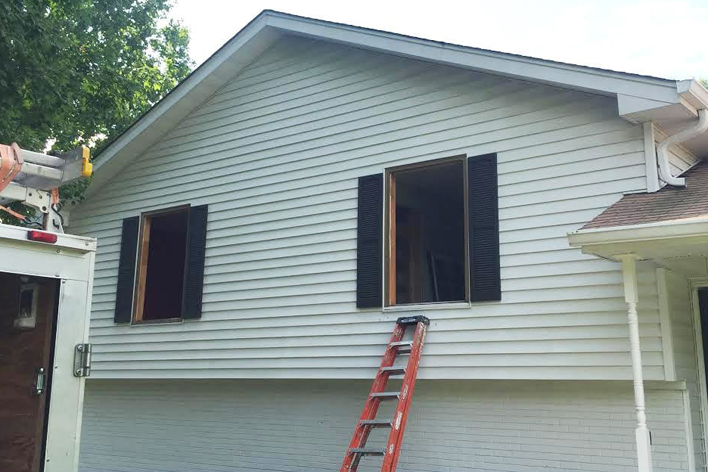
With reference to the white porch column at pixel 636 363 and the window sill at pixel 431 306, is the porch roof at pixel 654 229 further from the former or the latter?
the window sill at pixel 431 306

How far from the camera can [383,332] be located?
25.2ft

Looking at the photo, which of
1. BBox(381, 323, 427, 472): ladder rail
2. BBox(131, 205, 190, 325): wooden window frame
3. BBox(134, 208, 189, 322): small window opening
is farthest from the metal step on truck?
BBox(134, 208, 189, 322): small window opening

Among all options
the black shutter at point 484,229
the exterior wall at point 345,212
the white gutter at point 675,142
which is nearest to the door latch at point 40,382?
the exterior wall at point 345,212

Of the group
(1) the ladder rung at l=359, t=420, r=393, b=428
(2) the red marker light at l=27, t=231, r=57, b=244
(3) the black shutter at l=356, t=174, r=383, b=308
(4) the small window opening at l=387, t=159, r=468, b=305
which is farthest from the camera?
(4) the small window opening at l=387, t=159, r=468, b=305

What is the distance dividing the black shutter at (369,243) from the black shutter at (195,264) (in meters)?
2.55

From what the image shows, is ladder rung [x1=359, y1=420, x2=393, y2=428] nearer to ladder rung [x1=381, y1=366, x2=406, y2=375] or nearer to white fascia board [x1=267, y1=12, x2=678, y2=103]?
ladder rung [x1=381, y1=366, x2=406, y2=375]

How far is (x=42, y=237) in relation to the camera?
4.43 m

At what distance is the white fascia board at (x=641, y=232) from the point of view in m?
5.14

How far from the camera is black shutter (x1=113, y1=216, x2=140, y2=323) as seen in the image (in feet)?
33.8

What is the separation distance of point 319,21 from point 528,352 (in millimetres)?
4556

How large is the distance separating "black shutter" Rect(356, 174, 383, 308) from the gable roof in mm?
1501

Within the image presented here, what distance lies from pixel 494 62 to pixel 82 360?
4668mm

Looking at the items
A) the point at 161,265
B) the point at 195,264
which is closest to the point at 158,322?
the point at 195,264

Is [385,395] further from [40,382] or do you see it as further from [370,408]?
[40,382]
